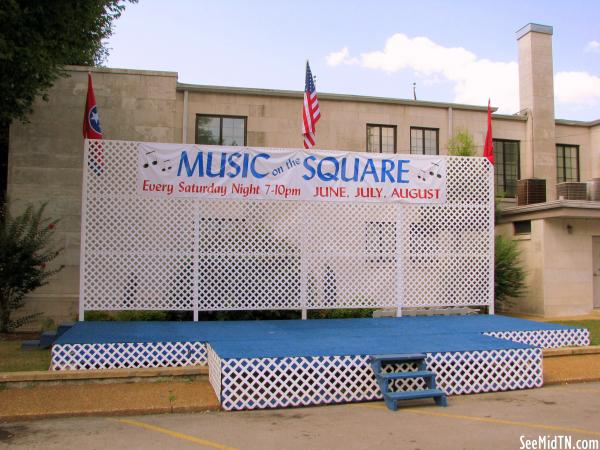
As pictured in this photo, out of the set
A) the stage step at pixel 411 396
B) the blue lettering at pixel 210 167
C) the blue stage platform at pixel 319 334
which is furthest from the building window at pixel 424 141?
the stage step at pixel 411 396

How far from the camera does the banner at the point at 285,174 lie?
10.4m

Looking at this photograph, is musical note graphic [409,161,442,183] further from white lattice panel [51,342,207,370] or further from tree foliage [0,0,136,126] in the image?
tree foliage [0,0,136,126]

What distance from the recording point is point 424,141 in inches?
699

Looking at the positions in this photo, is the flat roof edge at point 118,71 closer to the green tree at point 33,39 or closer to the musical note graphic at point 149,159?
the green tree at point 33,39

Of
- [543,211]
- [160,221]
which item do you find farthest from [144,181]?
[543,211]

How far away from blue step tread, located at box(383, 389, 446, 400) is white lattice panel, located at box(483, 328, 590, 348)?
2.92 m

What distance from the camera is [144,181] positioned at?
408 inches

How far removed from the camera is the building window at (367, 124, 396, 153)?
1733cm

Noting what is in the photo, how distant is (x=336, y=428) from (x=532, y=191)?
494 inches

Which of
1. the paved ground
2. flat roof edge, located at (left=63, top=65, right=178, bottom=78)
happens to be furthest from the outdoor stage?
flat roof edge, located at (left=63, top=65, right=178, bottom=78)

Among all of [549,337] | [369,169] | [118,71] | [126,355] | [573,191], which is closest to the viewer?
[126,355]

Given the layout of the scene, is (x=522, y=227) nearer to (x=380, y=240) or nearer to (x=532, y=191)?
(x=532, y=191)

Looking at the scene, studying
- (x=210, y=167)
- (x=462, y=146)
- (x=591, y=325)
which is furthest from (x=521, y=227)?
(x=210, y=167)

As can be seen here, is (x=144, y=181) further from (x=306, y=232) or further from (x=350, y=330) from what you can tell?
(x=350, y=330)
